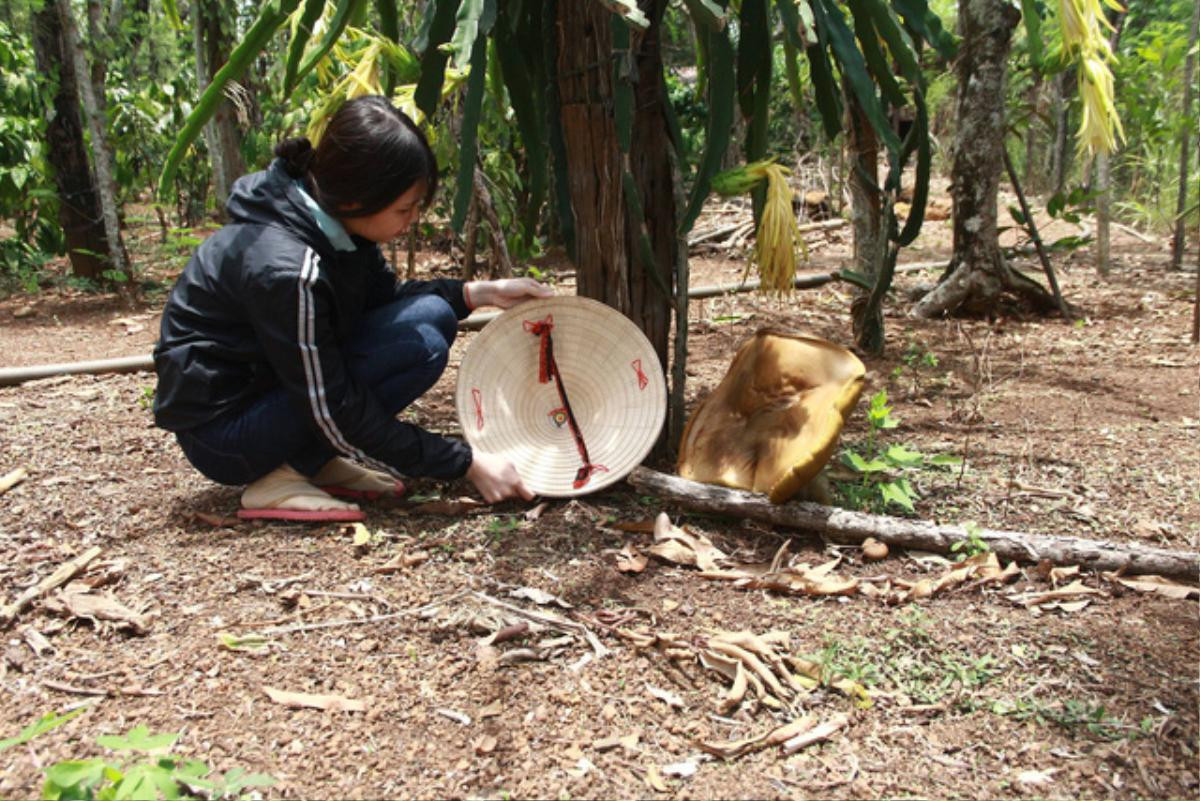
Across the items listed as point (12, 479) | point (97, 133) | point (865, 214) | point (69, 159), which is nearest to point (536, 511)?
point (12, 479)

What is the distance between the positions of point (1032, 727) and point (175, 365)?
183cm

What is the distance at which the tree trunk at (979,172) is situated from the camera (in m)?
4.43

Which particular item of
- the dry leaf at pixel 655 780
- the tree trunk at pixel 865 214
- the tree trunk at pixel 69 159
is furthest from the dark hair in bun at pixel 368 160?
the tree trunk at pixel 69 159

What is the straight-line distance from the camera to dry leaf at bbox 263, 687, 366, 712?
1.55m

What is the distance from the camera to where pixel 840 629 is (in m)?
1.76

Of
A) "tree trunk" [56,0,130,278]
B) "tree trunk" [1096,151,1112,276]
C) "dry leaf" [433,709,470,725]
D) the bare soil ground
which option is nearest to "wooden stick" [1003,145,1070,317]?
"tree trunk" [1096,151,1112,276]

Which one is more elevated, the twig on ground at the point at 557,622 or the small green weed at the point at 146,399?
the small green weed at the point at 146,399

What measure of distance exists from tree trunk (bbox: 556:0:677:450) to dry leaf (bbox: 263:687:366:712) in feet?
3.70

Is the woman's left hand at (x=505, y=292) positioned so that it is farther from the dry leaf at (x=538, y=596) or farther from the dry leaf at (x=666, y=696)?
the dry leaf at (x=666, y=696)

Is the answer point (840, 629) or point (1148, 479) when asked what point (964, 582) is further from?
point (1148, 479)

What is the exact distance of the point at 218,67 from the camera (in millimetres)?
6340

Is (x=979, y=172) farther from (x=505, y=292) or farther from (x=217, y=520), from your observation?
(x=217, y=520)

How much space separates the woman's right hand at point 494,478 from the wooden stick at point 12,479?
4.09ft

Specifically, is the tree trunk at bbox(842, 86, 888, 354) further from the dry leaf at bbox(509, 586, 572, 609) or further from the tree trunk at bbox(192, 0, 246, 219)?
the tree trunk at bbox(192, 0, 246, 219)
